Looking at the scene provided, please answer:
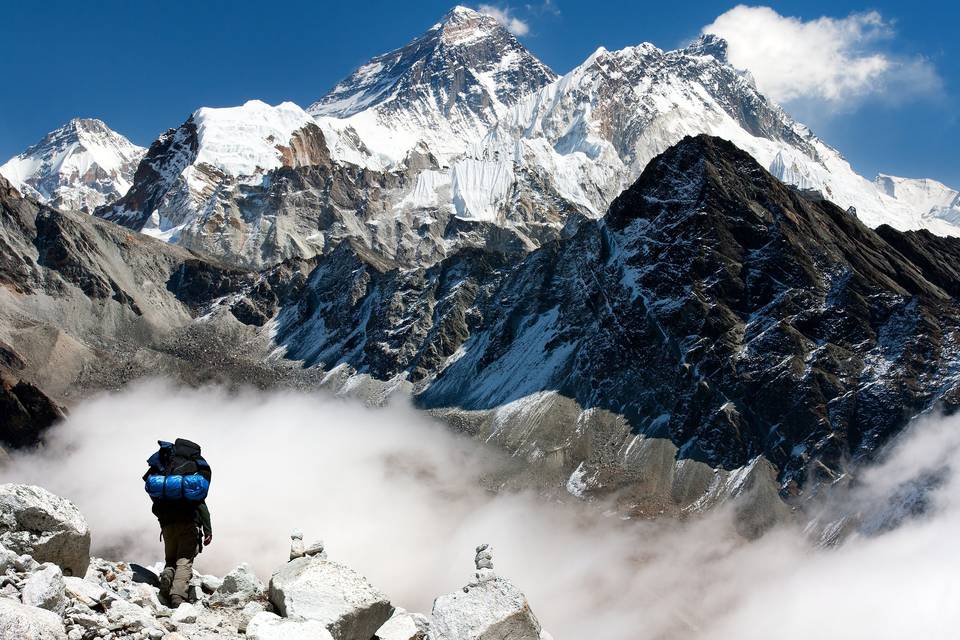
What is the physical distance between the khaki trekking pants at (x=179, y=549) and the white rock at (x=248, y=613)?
1864mm

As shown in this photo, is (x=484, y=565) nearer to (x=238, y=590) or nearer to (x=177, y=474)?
(x=238, y=590)

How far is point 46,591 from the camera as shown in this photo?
14625mm

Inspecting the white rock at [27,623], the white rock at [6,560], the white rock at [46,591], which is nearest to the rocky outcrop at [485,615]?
the white rock at [46,591]

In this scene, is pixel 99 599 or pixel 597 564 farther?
pixel 597 564

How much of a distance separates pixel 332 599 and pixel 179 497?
16.4 ft

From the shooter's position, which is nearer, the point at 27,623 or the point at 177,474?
the point at 27,623

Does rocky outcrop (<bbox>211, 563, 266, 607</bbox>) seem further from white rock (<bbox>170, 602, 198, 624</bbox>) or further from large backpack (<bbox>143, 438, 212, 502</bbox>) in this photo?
large backpack (<bbox>143, 438, 212, 502</bbox>)

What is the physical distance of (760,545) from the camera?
587ft

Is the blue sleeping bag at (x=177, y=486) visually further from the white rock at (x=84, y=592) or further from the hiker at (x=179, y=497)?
the white rock at (x=84, y=592)

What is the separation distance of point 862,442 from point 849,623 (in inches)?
1740

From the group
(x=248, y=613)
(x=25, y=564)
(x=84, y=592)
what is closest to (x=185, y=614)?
(x=248, y=613)

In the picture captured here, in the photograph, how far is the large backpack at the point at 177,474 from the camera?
1997cm

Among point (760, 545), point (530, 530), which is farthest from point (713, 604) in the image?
point (530, 530)

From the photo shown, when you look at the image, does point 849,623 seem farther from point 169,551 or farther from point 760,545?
point 169,551
